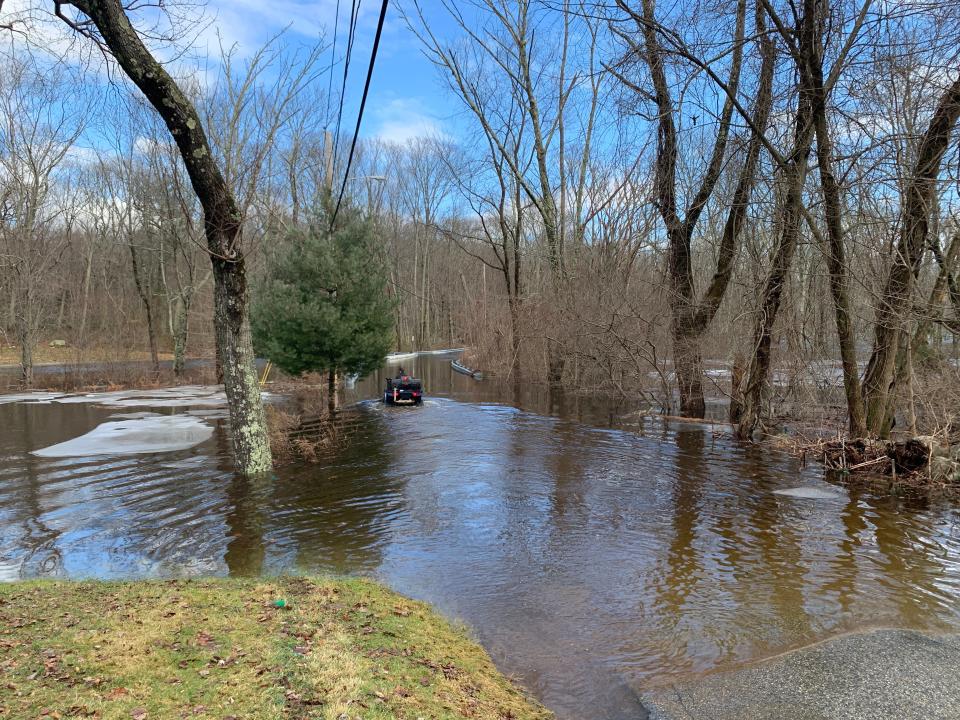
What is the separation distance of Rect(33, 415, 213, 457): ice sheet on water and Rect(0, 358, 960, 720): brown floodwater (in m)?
0.58

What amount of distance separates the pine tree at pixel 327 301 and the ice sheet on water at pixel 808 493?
1022cm

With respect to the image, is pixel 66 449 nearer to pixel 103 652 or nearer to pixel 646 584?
pixel 103 652

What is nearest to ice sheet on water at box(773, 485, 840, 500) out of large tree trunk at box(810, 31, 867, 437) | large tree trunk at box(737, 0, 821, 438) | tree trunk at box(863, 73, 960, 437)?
large tree trunk at box(810, 31, 867, 437)

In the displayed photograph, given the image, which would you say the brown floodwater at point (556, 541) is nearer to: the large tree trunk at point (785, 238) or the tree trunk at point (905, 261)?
the large tree trunk at point (785, 238)

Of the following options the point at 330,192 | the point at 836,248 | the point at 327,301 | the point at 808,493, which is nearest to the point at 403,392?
the point at 327,301

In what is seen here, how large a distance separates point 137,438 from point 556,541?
1056 centimetres

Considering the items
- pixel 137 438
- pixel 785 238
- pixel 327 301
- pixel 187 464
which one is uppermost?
pixel 785 238

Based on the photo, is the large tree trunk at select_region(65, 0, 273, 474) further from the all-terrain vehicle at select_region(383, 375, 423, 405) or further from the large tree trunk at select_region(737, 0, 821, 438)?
the large tree trunk at select_region(737, 0, 821, 438)

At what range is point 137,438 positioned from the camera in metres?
13.3

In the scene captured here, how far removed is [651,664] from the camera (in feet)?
14.6

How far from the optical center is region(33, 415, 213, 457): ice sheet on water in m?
11.9

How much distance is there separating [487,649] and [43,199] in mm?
29933

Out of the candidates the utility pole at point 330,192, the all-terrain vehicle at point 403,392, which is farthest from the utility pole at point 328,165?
the all-terrain vehicle at point 403,392

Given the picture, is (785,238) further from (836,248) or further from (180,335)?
(180,335)
